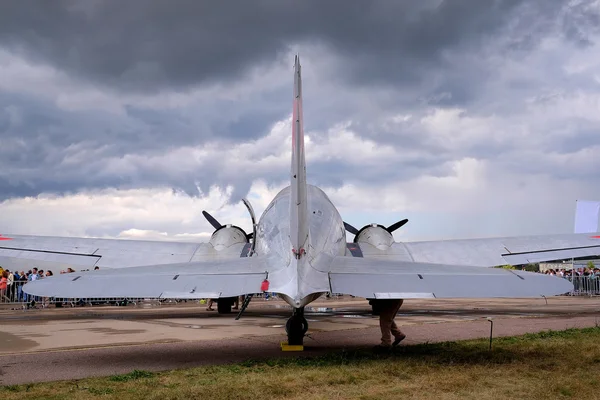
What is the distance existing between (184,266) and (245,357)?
1992 mm

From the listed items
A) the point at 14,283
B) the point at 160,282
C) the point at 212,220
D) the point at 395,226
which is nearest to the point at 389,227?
the point at 395,226

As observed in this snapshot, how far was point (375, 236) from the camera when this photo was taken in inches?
799

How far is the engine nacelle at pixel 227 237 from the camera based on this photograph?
20.2 metres

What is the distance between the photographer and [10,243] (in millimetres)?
21281

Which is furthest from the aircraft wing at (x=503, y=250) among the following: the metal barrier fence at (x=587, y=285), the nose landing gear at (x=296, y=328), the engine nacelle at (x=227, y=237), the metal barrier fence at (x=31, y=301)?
the metal barrier fence at (x=587, y=285)

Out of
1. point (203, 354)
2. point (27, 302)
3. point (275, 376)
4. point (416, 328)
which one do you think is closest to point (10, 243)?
point (27, 302)

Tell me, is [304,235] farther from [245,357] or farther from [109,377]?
[109,377]

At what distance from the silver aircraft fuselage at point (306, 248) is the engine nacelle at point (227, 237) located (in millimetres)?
6028

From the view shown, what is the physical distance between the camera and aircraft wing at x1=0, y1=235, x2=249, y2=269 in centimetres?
2109

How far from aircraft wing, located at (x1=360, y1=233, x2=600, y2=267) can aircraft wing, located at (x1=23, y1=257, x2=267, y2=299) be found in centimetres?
1221

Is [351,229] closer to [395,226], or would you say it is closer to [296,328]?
[395,226]

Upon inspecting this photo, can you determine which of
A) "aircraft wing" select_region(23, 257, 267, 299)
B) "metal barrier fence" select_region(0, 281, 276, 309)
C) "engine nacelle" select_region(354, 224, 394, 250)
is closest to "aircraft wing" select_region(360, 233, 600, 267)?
"engine nacelle" select_region(354, 224, 394, 250)

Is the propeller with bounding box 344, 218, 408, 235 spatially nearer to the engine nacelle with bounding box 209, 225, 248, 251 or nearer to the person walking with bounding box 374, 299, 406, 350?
the engine nacelle with bounding box 209, 225, 248, 251

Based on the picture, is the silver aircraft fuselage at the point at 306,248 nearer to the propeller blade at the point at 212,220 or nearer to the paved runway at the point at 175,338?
the paved runway at the point at 175,338
